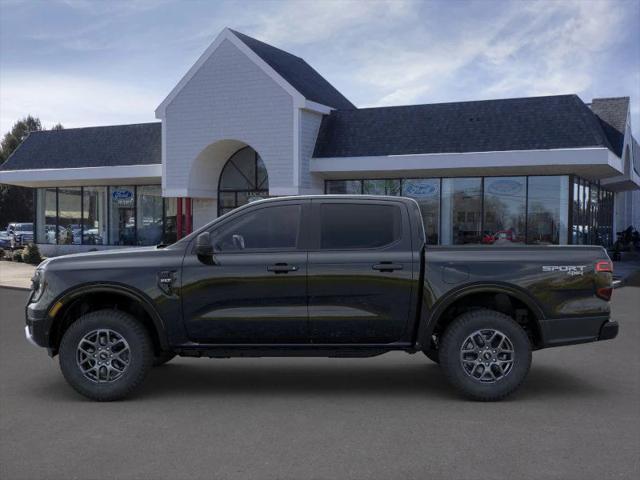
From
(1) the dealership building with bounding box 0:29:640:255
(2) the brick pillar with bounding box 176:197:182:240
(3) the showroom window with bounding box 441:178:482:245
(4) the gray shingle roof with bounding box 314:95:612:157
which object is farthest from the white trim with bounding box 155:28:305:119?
(3) the showroom window with bounding box 441:178:482:245

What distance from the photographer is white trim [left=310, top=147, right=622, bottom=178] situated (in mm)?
20891

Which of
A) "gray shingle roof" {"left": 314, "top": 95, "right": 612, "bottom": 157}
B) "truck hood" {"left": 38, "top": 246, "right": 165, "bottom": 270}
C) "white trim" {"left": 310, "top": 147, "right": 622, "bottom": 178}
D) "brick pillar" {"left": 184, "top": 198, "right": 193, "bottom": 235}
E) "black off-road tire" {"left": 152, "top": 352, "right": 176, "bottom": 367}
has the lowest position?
"black off-road tire" {"left": 152, "top": 352, "right": 176, "bottom": 367}

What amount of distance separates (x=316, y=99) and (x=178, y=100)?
509 centimetres

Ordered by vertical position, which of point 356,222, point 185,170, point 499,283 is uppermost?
point 185,170

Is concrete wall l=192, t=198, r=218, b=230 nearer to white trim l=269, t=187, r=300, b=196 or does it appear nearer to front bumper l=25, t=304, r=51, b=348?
white trim l=269, t=187, r=300, b=196

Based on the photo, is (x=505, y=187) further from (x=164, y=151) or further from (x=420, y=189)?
(x=164, y=151)

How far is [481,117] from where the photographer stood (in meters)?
23.0

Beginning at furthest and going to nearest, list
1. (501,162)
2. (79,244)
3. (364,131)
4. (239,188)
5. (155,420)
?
(79,244) → (239,188) → (364,131) → (501,162) → (155,420)

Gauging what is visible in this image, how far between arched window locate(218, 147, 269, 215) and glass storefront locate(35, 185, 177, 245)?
9.10ft

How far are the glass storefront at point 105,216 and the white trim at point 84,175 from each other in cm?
59

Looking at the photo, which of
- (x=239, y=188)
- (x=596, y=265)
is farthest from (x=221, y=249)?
(x=239, y=188)

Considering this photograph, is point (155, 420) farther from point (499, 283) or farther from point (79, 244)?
point (79, 244)

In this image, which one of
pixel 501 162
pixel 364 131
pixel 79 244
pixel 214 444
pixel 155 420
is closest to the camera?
pixel 214 444

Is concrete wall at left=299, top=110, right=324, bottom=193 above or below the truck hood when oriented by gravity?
above
